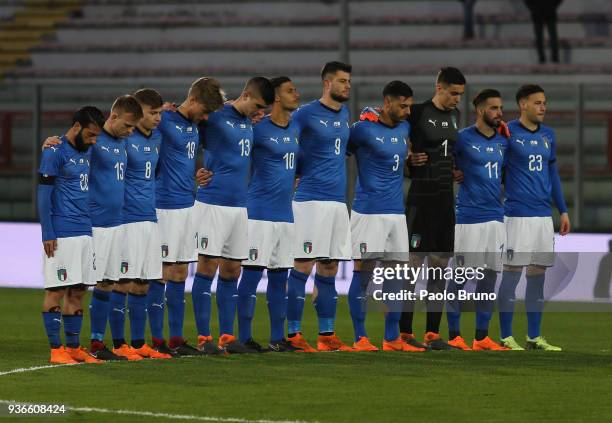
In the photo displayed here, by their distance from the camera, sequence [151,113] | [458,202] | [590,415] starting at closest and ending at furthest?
[590,415] < [151,113] < [458,202]

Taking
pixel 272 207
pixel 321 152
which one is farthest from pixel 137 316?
pixel 321 152

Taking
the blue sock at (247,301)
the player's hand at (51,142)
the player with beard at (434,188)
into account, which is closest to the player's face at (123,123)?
the player's hand at (51,142)

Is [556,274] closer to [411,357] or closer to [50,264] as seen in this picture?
[411,357]

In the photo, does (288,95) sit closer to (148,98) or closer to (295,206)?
(295,206)

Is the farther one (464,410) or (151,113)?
(151,113)

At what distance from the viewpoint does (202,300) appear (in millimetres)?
12570

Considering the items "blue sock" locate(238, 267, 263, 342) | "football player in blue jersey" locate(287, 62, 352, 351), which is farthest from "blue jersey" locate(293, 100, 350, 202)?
"blue sock" locate(238, 267, 263, 342)

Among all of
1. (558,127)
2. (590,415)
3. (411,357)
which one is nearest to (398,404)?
(590,415)

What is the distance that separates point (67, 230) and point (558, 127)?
390 inches

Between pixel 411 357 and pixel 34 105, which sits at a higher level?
pixel 34 105

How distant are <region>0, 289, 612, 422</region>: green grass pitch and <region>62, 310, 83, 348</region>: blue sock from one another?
273 millimetres

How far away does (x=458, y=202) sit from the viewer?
13367 mm

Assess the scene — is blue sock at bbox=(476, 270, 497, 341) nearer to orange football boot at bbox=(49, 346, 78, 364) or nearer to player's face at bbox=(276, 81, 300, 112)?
player's face at bbox=(276, 81, 300, 112)

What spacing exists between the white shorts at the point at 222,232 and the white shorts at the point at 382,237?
3.22ft
